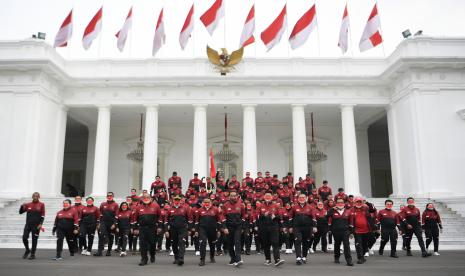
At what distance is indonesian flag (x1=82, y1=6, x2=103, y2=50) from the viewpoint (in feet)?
73.5

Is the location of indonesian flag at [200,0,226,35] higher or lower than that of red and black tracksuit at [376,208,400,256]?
higher

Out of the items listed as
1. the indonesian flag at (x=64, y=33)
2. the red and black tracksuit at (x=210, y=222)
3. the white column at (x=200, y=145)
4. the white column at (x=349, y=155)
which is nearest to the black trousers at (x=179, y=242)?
the red and black tracksuit at (x=210, y=222)

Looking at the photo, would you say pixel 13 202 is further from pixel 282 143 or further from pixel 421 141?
pixel 421 141

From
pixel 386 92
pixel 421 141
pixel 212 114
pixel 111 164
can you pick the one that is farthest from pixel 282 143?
pixel 111 164

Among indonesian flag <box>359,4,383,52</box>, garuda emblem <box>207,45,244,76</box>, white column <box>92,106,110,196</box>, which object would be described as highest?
indonesian flag <box>359,4,383,52</box>

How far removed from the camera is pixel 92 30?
74.2 feet

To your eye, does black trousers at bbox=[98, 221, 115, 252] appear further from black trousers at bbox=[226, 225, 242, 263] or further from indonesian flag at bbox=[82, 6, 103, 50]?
indonesian flag at bbox=[82, 6, 103, 50]

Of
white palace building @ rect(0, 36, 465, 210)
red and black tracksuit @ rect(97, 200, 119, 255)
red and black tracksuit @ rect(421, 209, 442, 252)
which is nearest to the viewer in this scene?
red and black tracksuit @ rect(97, 200, 119, 255)

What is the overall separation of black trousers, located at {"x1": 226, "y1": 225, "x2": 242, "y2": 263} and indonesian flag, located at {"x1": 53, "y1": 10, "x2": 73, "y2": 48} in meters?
17.2

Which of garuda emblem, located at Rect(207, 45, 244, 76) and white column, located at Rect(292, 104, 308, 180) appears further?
garuda emblem, located at Rect(207, 45, 244, 76)

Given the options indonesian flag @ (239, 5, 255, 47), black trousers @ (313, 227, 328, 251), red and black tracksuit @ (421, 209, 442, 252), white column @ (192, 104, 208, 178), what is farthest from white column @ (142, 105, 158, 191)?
red and black tracksuit @ (421, 209, 442, 252)

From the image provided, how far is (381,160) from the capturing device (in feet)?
102

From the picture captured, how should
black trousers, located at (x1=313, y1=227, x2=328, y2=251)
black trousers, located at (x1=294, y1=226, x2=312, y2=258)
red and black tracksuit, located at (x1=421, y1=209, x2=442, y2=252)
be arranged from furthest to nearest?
black trousers, located at (x1=313, y1=227, x2=328, y2=251) → red and black tracksuit, located at (x1=421, y1=209, x2=442, y2=252) → black trousers, located at (x1=294, y1=226, x2=312, y2=258)

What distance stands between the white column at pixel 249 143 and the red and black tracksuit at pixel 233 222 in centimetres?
Answer: 1175
